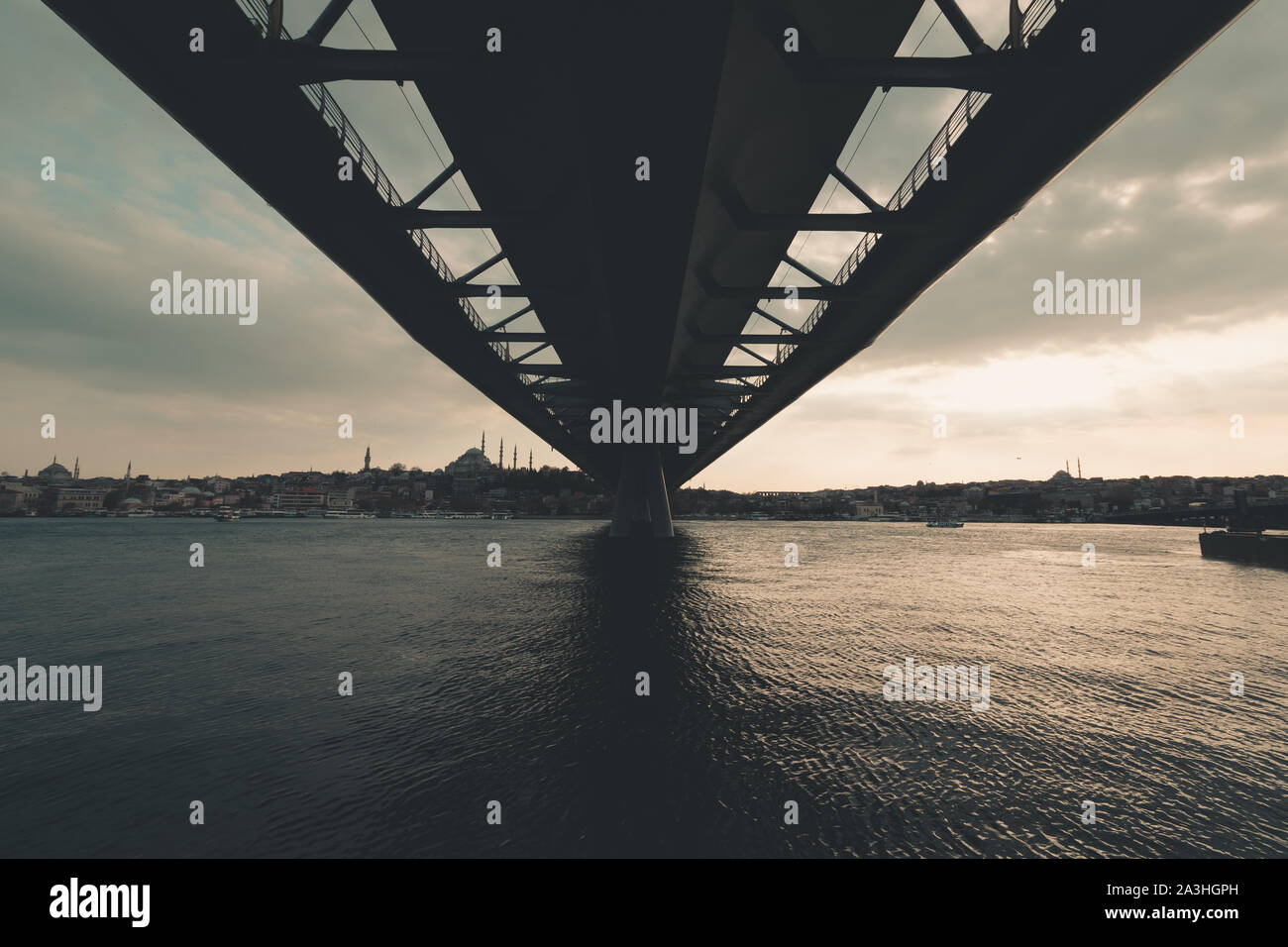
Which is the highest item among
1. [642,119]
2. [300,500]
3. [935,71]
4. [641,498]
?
[935,71]

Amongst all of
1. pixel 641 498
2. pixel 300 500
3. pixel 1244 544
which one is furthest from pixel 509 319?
pixel 300 500

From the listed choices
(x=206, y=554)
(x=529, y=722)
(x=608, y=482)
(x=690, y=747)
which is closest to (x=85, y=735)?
(x=529, y=722)

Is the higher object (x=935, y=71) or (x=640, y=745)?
(x=935, y=71)

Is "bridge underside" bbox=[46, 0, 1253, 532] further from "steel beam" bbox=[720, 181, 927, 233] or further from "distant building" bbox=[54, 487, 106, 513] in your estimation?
"distant building" bbox=[54, 487, 106, 513]

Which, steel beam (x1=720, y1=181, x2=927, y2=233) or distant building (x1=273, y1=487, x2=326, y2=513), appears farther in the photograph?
distant building (x1=273, y1=487, x2=326, y2=513)

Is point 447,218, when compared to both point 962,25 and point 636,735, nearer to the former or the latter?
point 962,25

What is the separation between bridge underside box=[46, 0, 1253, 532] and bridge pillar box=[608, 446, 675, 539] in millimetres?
33237

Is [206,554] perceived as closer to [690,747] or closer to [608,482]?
[608,482]

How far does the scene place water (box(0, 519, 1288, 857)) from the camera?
6859 millimetres

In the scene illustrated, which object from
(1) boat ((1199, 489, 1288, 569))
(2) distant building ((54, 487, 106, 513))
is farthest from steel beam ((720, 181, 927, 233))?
(2) distant building ((54, 487, 106, 513))

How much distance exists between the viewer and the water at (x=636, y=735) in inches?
270

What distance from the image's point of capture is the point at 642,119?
379 inches

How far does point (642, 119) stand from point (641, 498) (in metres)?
44.7
